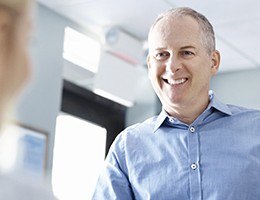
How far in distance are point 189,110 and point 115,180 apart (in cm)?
23

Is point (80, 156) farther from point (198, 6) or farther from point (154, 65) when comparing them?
point (154, 65)

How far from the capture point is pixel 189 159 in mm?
1237

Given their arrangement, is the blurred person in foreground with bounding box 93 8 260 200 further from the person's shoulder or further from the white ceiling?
the white ceiling

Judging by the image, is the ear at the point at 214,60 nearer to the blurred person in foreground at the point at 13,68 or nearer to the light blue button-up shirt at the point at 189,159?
the light blue button-up shirt at the point at 189,159

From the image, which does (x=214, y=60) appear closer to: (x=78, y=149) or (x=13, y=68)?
(x=13, y=68)

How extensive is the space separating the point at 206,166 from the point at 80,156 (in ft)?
7.72

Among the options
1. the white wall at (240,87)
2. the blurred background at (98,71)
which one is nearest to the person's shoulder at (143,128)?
the blurred background at (98,71)

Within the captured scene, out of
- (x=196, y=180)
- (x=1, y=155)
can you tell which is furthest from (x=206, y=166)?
(x=1, y=155)

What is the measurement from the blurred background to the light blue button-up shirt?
1.53 metres

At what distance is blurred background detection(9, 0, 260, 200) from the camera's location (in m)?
3.07

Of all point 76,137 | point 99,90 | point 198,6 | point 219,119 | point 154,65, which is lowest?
point 219,119

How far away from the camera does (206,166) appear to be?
4.03 ft

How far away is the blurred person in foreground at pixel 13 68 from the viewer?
11.0 inches

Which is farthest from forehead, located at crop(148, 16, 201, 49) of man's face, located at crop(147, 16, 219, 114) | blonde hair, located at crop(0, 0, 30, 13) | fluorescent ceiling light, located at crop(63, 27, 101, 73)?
fluorescent ceiling light, located at crop(63, 27, 101, 73)
